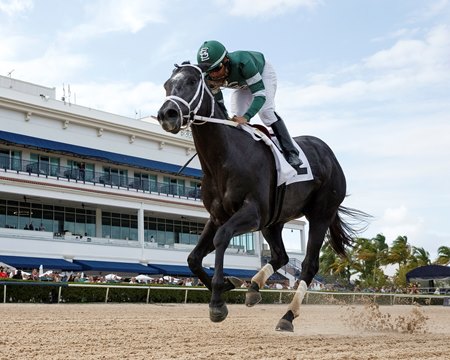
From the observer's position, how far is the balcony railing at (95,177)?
3412 cm

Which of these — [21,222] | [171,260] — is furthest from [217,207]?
[171,260]

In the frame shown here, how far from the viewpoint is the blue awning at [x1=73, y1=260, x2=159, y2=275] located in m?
33.2

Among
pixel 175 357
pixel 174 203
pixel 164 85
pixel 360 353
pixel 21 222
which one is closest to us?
pixel 175 357

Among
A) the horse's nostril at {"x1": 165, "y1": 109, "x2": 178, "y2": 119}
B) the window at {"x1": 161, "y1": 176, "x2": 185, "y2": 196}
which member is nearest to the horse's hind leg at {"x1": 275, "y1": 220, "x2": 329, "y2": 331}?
the horse's nostril at {"x1": 165, "y1": 109, "x2": 178, "y2": 119}

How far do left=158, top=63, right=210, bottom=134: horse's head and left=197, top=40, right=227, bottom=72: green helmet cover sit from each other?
138mm

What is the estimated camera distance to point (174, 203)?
41.3m

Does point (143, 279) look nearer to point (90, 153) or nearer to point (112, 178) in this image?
point (112, 178)

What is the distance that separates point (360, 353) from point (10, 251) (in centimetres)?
2791

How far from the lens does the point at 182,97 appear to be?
227 inches

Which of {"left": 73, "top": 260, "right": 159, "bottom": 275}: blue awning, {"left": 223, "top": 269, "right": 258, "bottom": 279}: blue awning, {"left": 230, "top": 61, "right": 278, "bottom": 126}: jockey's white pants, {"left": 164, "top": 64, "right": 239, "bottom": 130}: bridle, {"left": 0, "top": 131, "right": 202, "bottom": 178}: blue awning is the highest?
{"left": 0, "top": 131, "right": 202, "bottom": 178}: blue awning

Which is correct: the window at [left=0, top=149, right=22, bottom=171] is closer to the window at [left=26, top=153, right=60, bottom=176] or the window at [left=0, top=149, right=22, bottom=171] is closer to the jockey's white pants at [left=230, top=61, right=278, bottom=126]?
the window at [left=26, top=153, right=60, bottom=176]

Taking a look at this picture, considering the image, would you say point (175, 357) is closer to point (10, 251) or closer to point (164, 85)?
point (164, 85)

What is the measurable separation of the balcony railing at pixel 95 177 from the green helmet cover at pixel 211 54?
2905cm

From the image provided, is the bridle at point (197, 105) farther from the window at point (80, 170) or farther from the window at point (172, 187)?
the window at point (172, 187)
